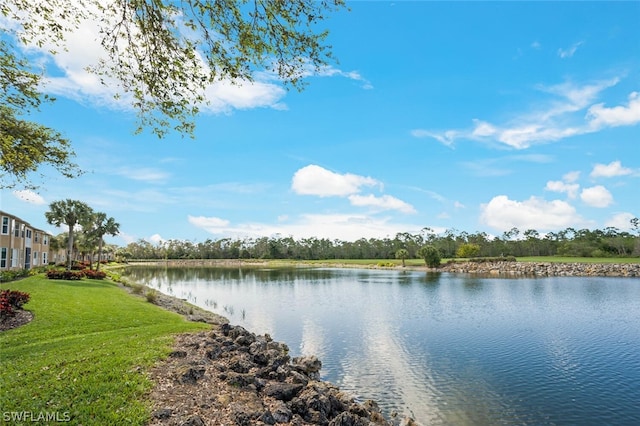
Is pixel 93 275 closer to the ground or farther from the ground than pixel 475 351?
farther from the ground

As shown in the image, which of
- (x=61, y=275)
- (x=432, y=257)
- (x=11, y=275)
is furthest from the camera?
(x=432, y=257)

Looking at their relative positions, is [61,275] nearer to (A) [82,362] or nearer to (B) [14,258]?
(B) [14,258]

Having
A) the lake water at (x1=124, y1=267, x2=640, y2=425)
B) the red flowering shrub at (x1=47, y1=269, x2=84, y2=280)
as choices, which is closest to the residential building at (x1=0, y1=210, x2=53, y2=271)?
the red flowering shrub at (x1=47, y1=269, x2=84, y2=280)

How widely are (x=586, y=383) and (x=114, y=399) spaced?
638 inches

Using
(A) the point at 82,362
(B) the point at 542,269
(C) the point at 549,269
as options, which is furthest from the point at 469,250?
(A) the point at 82,362

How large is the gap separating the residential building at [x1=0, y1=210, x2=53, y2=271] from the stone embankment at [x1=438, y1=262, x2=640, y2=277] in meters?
76.7

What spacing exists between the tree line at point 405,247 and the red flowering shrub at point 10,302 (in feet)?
287

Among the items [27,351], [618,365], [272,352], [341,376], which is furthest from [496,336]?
[27,351]

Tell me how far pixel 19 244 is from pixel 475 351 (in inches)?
1990

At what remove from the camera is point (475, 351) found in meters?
18.7

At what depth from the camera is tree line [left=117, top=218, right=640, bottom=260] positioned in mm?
104875

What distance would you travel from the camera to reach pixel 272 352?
14766 mm

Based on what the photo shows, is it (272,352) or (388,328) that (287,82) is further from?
(388,328)

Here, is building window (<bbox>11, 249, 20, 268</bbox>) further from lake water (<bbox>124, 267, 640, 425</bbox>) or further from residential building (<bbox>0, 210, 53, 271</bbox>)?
lake water (<bbox>124, 267, 640, 425</bbox>)
